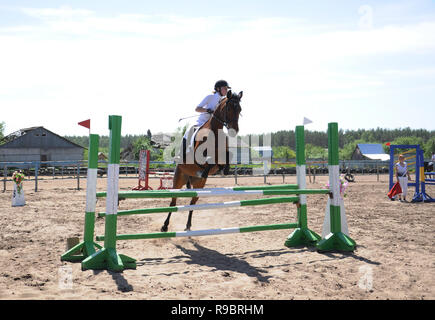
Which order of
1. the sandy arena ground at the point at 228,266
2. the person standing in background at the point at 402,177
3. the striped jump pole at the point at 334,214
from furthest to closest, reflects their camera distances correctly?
the person standing in background at the point at 402,177, the striped jump pole at the point at 334,214, the sandy arena ground at the point at 228,266

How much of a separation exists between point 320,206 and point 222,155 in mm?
5066

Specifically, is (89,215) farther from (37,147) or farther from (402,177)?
(37,147)

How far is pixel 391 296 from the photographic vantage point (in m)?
3.21

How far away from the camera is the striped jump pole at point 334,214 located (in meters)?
5.02

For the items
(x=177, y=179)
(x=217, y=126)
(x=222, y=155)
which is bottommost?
(x=177, y=179)

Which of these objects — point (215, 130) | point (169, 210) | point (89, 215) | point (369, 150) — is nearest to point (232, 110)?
point (215, 130)

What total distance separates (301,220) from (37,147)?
5442 cm

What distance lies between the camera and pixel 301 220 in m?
5.54

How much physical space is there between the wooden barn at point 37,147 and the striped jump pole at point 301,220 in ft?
165

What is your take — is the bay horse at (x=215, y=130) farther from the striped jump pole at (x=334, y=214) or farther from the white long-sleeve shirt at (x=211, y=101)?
the striped jump pole at (x=334, y=214)

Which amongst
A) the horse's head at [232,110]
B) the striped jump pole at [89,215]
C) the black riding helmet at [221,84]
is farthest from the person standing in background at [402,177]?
the striped jump pole at [89,215]

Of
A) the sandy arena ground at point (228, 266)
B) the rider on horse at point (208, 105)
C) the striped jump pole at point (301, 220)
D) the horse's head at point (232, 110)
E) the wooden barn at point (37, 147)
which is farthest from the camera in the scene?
the wooden barn at point (37, 147)
